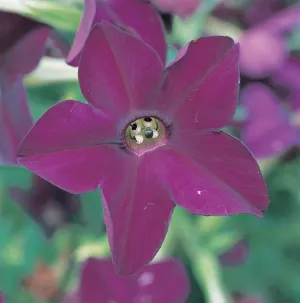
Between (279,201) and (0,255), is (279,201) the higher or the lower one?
the higher one

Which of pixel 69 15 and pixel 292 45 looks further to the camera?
pixel 292 45

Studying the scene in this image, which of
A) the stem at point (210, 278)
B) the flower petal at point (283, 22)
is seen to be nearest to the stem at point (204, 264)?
the stem at point (210, 278)

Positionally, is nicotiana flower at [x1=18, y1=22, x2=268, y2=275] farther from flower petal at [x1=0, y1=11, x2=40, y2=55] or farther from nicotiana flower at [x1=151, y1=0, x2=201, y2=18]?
nicotiana flower at [x1=151, y1=0, x2=201, y2=18]

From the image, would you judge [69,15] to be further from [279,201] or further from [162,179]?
[279,201]

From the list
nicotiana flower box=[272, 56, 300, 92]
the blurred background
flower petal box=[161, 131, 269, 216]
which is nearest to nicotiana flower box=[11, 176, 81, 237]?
the blurred background

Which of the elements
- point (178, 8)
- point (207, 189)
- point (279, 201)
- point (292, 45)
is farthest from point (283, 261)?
point (207, 189)

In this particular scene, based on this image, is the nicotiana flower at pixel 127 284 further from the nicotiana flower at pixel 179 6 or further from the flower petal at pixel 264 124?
the nicotiana flower at pixel 179 6

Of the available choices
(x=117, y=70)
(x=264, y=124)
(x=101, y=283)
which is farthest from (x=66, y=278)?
(x=117, y=70)
